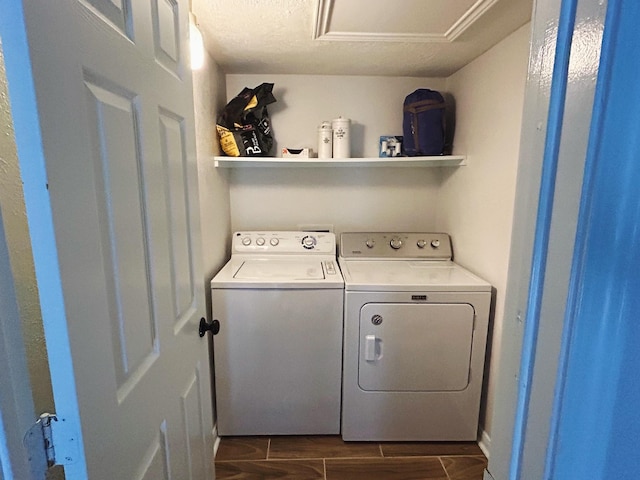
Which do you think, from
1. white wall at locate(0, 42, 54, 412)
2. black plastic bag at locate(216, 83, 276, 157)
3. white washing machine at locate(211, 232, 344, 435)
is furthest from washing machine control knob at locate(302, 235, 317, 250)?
white wall at locate(0, 42, 54, 412)

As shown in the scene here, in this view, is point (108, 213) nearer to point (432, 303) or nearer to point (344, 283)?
point (344, 283)

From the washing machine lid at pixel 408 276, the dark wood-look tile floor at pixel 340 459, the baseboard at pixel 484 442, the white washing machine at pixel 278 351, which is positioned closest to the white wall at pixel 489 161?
the baseboard at pixel 484 442

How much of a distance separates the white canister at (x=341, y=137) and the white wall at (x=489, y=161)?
0.74 metres

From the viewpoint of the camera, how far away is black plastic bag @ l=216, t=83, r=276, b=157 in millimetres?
2158

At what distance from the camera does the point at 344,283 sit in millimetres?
1847

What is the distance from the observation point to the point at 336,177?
2.56m

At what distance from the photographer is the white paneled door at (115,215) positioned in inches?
19.1

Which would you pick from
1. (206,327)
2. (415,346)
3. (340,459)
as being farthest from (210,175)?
(340,459)

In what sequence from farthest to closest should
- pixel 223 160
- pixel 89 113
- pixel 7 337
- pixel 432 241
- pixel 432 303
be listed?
pixel 432 241 → pixel 223 160 → pixel 432 303 → pixel 89 113 → pixel 7 337

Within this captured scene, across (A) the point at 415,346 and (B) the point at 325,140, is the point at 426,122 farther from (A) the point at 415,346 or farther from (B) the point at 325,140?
(A) the point at 415,346

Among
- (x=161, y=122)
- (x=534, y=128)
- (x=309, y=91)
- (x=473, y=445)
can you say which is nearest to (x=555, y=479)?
(x=534, y=128)

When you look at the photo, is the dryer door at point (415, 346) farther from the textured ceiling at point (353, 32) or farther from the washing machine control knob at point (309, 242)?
the textured ceiling at point (353, 32)

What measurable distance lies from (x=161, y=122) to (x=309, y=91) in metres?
1.75

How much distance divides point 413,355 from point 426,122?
144cm
